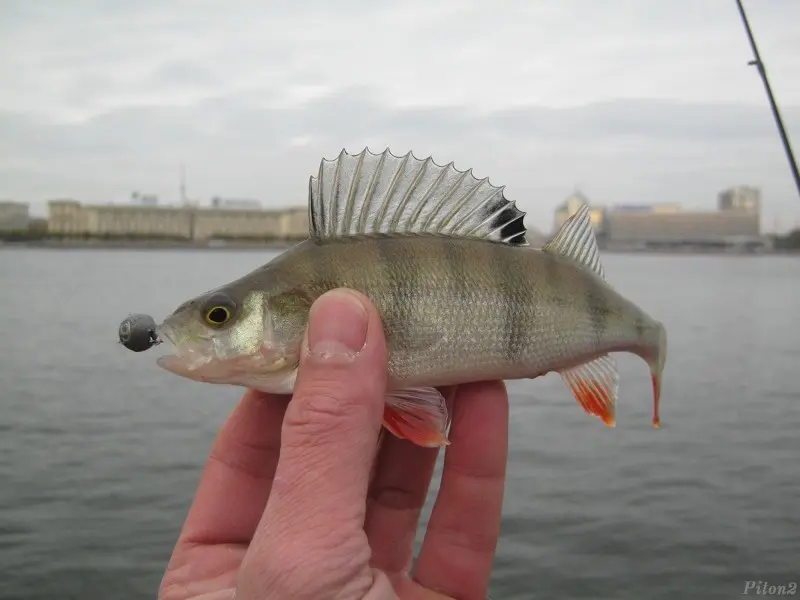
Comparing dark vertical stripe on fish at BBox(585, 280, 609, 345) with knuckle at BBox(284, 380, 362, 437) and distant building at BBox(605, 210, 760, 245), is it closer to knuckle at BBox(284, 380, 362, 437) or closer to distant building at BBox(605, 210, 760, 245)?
knuckle at BBox(284, 380, 362, 437)

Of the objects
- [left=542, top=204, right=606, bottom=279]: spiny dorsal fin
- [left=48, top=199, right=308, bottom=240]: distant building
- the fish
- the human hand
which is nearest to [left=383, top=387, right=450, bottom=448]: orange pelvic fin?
the fish

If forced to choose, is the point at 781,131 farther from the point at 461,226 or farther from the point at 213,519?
the point at 213,519

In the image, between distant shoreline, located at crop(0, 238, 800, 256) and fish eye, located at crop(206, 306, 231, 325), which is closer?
fish eye, located at crop(206, 306, 231, 325)

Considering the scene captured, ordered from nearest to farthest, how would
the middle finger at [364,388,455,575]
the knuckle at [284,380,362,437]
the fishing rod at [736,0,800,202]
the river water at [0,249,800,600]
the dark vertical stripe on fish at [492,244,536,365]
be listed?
the knuckle at [284,380,362,437], the dark vertical stripe on fish at [492,244,536,365], the middle finger at [364,388,455,575], the fishing rod at [736,0,800,202], the river water at [0,249,800,600]

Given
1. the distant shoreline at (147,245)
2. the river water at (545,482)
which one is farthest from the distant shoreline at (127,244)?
the river water at (545,482)

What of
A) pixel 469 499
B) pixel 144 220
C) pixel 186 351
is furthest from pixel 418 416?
pixel 144 220
